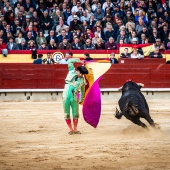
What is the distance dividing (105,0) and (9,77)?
3412 millimetres

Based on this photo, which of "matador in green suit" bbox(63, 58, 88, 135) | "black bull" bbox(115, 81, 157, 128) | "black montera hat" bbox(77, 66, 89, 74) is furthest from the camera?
"black montera hat" bbox(77, 66, 89, 74)

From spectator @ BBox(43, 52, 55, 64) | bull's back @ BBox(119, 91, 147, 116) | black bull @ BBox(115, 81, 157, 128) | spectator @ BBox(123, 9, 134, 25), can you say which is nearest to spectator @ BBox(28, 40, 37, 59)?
spectator @ BBox(43, 52, 55, 64)

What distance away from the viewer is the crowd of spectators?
17312 millimetres

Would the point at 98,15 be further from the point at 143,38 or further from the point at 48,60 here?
the point at 48,60

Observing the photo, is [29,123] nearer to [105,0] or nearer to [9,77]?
[9,77]

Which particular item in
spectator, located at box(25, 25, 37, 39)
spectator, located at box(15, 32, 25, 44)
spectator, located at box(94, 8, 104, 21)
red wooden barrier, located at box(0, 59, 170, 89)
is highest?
spectator, located at box(94, 8, 104, 21)

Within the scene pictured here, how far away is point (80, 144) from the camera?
31.8 feet

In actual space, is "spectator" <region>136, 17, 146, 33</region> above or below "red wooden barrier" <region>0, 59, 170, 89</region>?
above

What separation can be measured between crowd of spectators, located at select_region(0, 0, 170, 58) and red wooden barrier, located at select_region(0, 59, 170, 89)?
507 mm

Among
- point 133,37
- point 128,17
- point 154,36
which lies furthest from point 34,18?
point 154,36

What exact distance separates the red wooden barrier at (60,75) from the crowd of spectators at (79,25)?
51 centimetres

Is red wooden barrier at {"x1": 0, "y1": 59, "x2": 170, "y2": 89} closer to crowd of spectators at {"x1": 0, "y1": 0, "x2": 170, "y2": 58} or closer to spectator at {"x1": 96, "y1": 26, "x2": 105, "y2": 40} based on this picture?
crowd of spectators at {"x1": 0, "y1": 0, "x2": 170, "y2": 58}

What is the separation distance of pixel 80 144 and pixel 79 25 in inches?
325

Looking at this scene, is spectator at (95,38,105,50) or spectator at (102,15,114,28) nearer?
spectator at (95,38,105,50)
